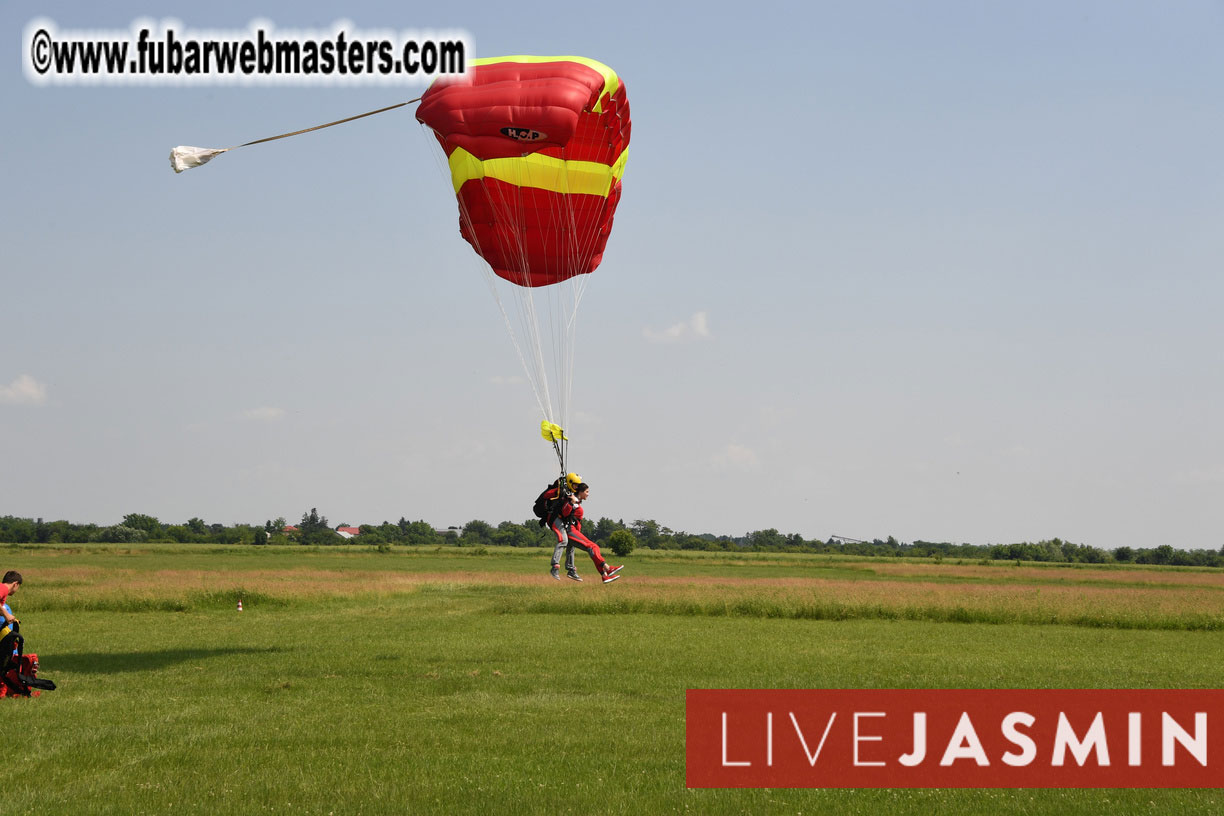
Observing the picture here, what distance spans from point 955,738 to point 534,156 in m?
11.6

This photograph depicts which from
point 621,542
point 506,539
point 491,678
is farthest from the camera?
point 506,539

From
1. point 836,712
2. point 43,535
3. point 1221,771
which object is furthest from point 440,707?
point 43,535

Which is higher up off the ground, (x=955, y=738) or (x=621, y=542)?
(x=955, y=738)

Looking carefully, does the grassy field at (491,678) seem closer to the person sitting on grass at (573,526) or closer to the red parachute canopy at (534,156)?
the person sitting on grass at (573,526)

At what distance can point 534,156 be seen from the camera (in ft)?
56.5

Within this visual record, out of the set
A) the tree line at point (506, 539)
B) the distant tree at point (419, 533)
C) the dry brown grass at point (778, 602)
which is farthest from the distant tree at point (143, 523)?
the dry brown grass at point (778, 602)

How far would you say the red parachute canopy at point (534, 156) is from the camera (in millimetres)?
15477

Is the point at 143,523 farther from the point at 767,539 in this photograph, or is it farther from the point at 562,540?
the point at 562,540

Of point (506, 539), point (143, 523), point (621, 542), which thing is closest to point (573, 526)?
point (621, 542)

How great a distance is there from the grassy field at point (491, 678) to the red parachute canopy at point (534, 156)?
7901mm

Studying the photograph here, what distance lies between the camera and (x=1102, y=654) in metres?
21.8

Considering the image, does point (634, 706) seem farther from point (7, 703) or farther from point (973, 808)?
point (7, 703)

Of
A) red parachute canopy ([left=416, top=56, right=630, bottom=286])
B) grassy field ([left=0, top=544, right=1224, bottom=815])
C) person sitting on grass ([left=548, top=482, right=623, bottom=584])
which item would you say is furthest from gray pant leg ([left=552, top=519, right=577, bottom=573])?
red parachute canopy ([left=416, top=56, right=630, bottom=286])

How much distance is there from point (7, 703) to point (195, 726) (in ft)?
11.9
